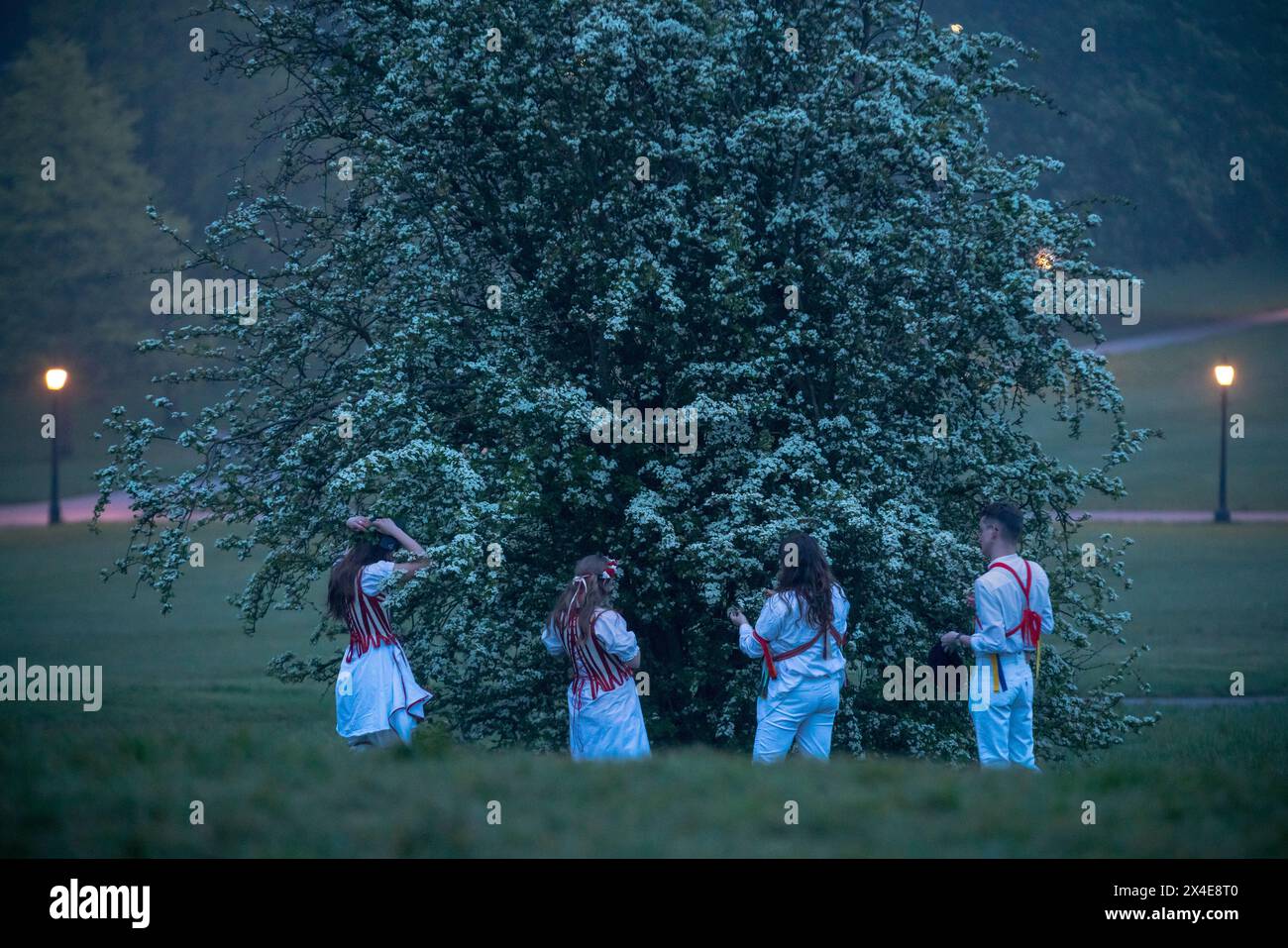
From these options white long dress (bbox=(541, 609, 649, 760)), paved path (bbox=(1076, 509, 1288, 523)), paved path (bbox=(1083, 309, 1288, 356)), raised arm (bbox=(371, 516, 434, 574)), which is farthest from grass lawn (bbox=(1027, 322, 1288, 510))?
raised arm (bbox=(371, 516, 434, 574))

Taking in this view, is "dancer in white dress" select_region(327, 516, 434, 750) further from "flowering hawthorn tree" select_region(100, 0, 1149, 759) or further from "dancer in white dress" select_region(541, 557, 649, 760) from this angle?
"flowering hawthorn tree" select_region(100, 0, 1149, 759)

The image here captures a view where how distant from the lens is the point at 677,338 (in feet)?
39.3

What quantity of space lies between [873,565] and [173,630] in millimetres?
23246

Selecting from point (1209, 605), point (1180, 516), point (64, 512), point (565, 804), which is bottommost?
point (1209, 605)

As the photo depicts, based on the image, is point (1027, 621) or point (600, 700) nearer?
point (1027, 621)

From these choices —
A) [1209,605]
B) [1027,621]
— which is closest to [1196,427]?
[1209,605]

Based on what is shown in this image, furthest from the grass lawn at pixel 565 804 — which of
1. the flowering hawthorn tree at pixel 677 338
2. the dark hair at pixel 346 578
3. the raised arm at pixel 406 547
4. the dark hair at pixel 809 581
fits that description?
the flowering hawthorn tree at pixel 677 338

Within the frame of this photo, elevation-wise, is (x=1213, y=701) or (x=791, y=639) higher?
(x=791, y=639)

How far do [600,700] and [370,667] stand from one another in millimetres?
1617

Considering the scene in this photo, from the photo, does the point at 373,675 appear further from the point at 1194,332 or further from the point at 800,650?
the point at 1194,332

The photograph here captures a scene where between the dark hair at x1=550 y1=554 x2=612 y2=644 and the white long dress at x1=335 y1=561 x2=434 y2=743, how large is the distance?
117 centimetres

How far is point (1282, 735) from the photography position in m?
15.6

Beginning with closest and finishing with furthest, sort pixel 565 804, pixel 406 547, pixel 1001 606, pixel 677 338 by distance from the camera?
pixel 565 804, pixel 1001 606, pixel 406 547, pixel 677 338

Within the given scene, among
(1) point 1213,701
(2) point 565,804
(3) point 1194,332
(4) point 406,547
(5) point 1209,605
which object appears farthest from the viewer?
(3) point 1194,332
